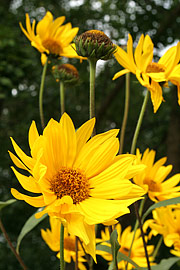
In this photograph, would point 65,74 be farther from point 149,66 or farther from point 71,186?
point 71,186

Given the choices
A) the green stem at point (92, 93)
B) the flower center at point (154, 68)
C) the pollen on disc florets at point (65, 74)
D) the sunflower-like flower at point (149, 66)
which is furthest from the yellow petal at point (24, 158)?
the pollen on disc florets at point (65, 74)

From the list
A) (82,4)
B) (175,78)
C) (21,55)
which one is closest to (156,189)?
(175,78)

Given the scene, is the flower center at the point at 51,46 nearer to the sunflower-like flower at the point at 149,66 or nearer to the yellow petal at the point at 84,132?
the sunflower-like flower at the point at 149,66

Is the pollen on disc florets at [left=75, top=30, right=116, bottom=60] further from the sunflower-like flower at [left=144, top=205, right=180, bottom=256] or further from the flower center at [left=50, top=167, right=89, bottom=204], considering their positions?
the sunflower-like flower at [left=144, top=205, right=180, bottom=256]

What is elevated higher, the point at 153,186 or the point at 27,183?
the point at 27,183

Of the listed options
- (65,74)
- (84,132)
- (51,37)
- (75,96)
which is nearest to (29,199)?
(84,132)

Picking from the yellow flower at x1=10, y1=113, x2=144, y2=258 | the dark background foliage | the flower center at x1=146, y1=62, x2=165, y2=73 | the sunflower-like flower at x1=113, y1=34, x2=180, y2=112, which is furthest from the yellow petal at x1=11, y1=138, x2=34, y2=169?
the dark background foliage

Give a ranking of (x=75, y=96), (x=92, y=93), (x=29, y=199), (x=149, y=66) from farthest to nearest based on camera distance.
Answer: (x=75, y=96) < (x=149, y=66) < (x=92, y=93) < (x=29, y=199)

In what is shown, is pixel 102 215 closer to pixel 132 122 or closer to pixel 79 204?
pixel 79 204
